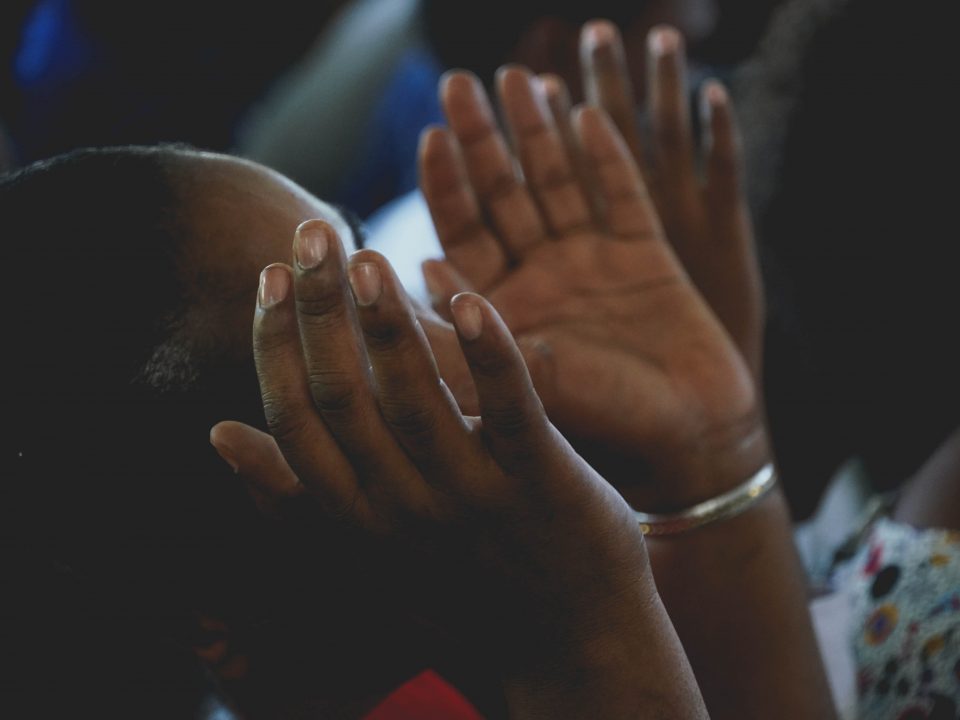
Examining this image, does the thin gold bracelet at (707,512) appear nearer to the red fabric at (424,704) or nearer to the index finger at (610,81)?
the red fabric at (424,704)

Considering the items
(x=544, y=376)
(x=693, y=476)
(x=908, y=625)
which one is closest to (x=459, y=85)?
(x=544, y=376)

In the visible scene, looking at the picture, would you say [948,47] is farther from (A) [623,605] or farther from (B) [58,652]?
(B) [58,652]

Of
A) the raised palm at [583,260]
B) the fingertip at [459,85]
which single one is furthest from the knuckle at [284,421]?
the fingertip at [459,85]

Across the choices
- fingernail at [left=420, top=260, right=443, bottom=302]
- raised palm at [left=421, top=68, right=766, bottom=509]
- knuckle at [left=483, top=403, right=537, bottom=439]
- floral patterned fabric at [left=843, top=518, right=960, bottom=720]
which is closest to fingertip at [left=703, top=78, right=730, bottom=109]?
raised palm at [left=421, top=68, right=766, bottom=509]

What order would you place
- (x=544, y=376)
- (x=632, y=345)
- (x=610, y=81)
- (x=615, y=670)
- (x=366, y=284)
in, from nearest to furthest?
(x=366, y=284), (x=615, y=670), (x=544, y=376), (x=632, y=345), (x=610, y=81)

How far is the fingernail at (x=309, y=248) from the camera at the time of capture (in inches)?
18.1

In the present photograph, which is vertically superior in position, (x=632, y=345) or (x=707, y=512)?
(x=632, y=345)

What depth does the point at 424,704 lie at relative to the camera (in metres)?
0.65

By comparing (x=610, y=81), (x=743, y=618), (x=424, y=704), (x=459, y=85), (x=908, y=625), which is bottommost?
(x=908, y=625)

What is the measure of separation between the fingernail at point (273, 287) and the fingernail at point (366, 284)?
0.15 ft

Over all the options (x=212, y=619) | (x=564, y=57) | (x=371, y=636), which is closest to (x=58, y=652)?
(x=212, y=619)

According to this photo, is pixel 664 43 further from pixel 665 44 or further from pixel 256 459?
pixel 256 459

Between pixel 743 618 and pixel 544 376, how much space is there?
0.94 ft

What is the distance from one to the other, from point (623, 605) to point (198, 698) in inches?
17.1
